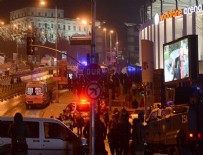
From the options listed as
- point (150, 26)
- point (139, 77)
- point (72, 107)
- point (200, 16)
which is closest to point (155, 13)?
point (150, 26)

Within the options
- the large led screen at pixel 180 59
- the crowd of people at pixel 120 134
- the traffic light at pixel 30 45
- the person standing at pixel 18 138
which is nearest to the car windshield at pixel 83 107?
the traffic light at pixel 30 45

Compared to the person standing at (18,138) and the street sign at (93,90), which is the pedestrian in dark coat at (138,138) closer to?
the street sign at (93,90)

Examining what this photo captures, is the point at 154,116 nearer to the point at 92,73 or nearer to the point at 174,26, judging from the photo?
the point at 92,73

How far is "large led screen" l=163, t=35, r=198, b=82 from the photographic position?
87.4ft

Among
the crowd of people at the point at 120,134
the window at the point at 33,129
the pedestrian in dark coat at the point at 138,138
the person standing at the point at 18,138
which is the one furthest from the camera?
the window at the point at 33,129

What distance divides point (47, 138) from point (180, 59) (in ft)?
49.6

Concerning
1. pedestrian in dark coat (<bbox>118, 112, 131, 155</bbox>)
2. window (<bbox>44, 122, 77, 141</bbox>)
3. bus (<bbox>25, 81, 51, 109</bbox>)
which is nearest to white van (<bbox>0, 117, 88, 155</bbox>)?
window (<bbox>44, 122, 77, 141</bbox>)

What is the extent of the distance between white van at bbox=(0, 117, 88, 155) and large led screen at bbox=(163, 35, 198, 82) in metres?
11.8

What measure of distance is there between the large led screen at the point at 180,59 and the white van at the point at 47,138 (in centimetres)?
1179

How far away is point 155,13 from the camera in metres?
68.1

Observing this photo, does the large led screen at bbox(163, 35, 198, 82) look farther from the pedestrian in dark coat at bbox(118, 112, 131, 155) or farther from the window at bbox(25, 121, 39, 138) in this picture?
the window at bbox(25, 121, 39, 138)

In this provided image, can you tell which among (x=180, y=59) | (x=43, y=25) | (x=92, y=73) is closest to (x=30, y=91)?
(x=180, y=59)

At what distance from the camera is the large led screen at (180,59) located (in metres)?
26.6

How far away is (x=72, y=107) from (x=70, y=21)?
121094mm
